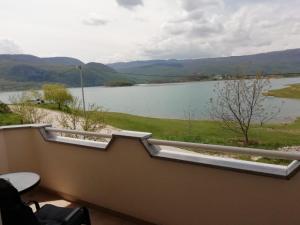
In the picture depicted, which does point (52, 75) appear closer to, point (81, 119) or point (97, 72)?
point (97, 72)

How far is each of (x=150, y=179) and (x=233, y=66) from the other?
44.6ft

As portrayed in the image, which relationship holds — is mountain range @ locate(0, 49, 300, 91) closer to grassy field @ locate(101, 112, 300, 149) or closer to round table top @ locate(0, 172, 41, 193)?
grassy field @ locate(101, 112, 300, 149)

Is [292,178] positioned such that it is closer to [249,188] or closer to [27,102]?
[249,188]

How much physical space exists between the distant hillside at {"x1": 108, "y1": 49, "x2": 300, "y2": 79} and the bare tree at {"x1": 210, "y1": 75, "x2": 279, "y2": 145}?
89 centimetres

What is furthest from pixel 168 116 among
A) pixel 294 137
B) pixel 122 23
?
pixel 122 23

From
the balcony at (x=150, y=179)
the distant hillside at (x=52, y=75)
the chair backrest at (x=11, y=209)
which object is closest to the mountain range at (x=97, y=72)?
the distant hillside at (x=52, y=75)

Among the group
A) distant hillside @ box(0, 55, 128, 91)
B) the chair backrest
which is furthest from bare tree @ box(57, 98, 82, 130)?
distant hillside @ box(0, 55, 128, 91)

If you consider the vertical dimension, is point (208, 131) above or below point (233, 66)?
below

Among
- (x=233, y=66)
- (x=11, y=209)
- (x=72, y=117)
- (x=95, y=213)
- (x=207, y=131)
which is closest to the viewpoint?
(x=11, y=209)

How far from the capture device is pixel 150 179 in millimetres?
2879

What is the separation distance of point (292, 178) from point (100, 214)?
2098mm

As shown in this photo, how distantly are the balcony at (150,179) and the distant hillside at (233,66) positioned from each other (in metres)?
12.1

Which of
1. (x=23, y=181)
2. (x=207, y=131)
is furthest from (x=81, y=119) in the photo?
(x=23, y=181)

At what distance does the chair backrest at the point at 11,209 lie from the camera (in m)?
1.98
